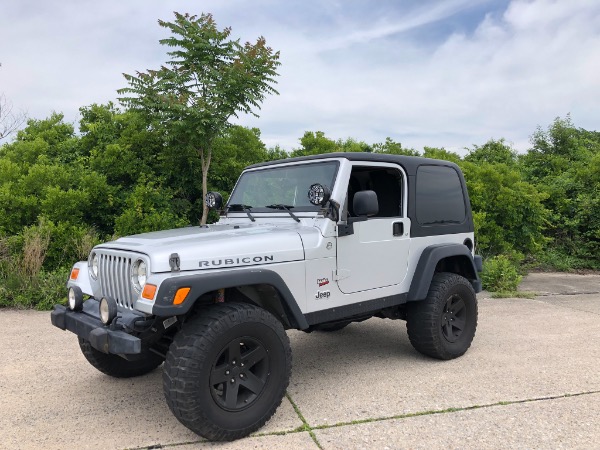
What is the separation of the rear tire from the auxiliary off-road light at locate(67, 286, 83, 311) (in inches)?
16.8

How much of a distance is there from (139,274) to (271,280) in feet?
2.78

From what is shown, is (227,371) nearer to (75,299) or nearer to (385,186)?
(75,299)

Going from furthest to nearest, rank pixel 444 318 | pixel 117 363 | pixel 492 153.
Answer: pixel 492 153 < pixel 444 318 < pixel 117 363

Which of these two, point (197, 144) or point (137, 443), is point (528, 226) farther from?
point (137, 443)

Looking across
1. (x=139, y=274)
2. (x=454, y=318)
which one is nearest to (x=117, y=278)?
(x=139, y=274)

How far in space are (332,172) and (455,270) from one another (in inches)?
75.9

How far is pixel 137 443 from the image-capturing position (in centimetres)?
301

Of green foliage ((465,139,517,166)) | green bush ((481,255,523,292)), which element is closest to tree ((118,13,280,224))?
green bush ((481,255,523,292))

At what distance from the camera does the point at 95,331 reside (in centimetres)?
295

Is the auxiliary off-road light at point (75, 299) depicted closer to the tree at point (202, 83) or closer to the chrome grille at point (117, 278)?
the chrome grille at point (117, 278)

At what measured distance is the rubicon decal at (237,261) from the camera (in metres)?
3.02

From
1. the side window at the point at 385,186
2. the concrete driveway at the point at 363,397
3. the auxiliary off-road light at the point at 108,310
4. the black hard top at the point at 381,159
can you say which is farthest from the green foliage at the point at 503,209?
the auxiliary off-road light at the point at 108,310

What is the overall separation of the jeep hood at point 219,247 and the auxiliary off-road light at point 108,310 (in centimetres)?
36

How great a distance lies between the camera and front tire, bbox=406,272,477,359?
4324mm
